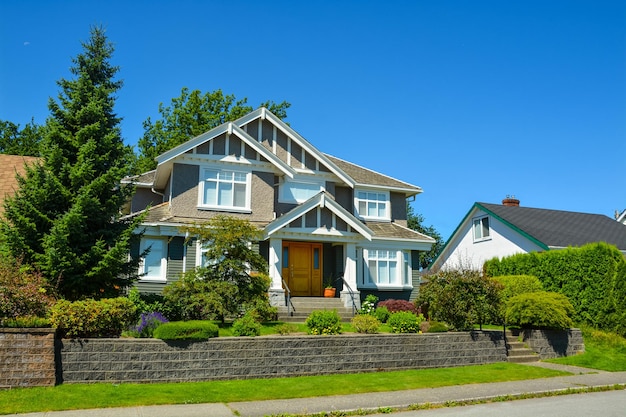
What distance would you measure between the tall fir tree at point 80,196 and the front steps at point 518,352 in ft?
38.4

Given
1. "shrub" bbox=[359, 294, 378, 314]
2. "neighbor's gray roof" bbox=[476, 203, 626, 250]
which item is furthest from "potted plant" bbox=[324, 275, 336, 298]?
"neighbor's gray roof" bbox=[476, 203, 626, 250]

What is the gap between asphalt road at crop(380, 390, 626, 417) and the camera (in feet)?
31.5

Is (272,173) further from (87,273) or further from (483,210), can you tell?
(483,210)

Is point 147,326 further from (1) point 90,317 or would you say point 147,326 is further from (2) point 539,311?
(2) point 539,311

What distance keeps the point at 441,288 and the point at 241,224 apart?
6.69 m

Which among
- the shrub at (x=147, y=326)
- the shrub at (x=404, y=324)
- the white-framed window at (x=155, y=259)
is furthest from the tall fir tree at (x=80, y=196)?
the shrub at (x=404, y=324)

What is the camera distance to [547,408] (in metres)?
10.1

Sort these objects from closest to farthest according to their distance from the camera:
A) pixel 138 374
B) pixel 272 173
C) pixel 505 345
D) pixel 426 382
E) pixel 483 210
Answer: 1. pixel 138 374
2. pixel 426 382
3. pixel 505 345
4. pixel 272 173
5. pixel 483 210

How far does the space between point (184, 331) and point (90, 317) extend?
210 centimetres

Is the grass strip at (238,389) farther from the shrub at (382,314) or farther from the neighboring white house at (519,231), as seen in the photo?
the neighboring white house at (519,231)

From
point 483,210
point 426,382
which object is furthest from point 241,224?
point 483,210

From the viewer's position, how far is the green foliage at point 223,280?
1558 cm

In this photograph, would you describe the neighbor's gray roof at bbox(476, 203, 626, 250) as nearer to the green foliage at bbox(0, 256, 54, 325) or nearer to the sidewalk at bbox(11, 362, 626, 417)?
the sidewalk at bbox(11, 362, 626, 417)

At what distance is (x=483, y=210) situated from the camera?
3111cm
